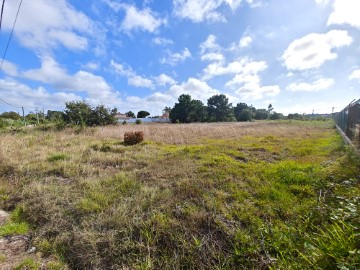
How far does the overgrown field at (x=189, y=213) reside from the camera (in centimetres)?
212

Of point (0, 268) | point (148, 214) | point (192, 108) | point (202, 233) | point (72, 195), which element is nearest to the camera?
point (0, 268)

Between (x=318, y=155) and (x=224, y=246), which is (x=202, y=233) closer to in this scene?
(x=224, y=246)

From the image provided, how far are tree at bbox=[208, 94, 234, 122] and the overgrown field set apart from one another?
4436cm

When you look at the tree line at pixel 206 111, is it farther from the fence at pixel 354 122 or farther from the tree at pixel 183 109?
the fence at pixel 354 122

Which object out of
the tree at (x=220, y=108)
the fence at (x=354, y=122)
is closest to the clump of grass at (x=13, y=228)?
the fence at (x=354, y=122)

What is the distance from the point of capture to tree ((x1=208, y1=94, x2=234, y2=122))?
160 feet

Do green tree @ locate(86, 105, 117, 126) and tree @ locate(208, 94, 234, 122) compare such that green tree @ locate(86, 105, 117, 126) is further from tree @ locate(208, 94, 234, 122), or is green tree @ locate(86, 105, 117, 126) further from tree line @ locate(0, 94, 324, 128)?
tree @ locate(208, 94, 234, 122)

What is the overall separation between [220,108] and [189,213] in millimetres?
49039

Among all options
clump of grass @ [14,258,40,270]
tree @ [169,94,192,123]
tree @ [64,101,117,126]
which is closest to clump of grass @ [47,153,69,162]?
clump of grass @ [14,258,40,270]

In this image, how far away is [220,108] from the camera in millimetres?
50094

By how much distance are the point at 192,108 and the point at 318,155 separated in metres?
36.6

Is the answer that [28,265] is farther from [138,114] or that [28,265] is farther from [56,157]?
[138,114]

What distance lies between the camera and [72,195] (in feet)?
12.1

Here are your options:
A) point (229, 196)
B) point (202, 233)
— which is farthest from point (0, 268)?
point (229, 196)
